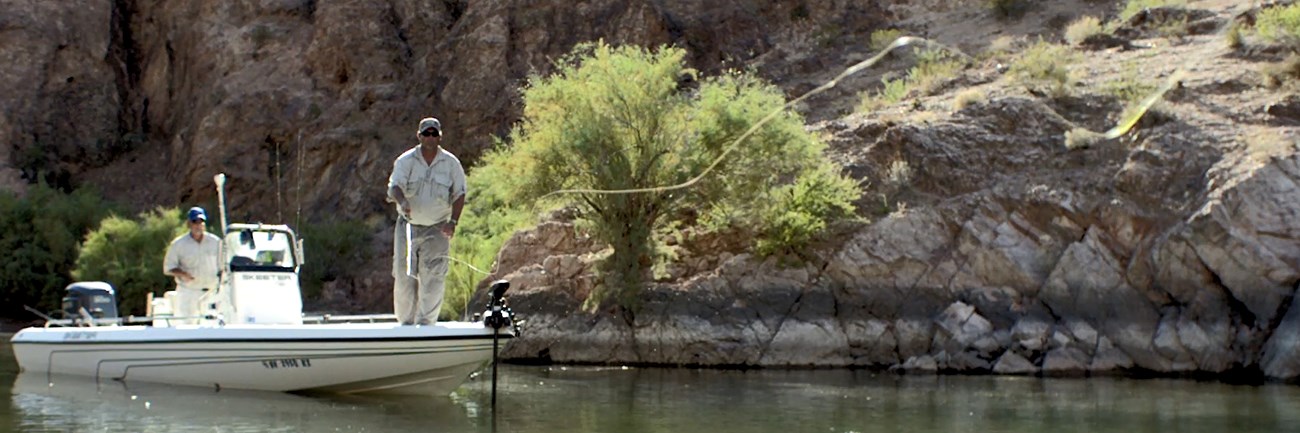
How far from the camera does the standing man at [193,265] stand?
19188 mm

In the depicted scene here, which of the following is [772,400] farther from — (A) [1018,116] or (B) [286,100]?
(B) [286,100]

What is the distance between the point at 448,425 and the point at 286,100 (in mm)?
34038

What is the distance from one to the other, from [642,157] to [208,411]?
1389 centimetres

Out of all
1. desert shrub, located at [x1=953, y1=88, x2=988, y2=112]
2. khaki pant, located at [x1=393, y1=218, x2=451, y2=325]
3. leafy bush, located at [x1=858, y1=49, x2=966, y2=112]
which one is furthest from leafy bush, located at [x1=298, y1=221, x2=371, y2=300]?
khaki pant, located at [x1=393, y1=218, x2=451, y2=325]

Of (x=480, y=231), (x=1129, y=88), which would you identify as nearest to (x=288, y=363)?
(x=480, y=231)

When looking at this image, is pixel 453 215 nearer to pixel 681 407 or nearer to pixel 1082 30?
pixel 681 407

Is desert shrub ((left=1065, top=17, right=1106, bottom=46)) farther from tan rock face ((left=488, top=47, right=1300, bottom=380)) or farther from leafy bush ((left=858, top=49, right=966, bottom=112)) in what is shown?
tan rock face ((left=488, top=47, right=1300, bottom=380))

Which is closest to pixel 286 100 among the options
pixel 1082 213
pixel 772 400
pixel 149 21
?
pixel 149 21

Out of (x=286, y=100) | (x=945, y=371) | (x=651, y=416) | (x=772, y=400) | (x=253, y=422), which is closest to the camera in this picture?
(x=253, y=422)

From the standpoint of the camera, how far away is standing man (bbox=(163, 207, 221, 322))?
1919cm

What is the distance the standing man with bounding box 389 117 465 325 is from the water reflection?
1.17m

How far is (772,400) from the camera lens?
732 inches

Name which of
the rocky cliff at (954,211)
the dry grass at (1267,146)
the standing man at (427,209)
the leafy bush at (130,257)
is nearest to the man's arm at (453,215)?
the standing man at (427,209)

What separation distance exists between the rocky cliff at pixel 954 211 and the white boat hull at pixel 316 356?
381 inches
